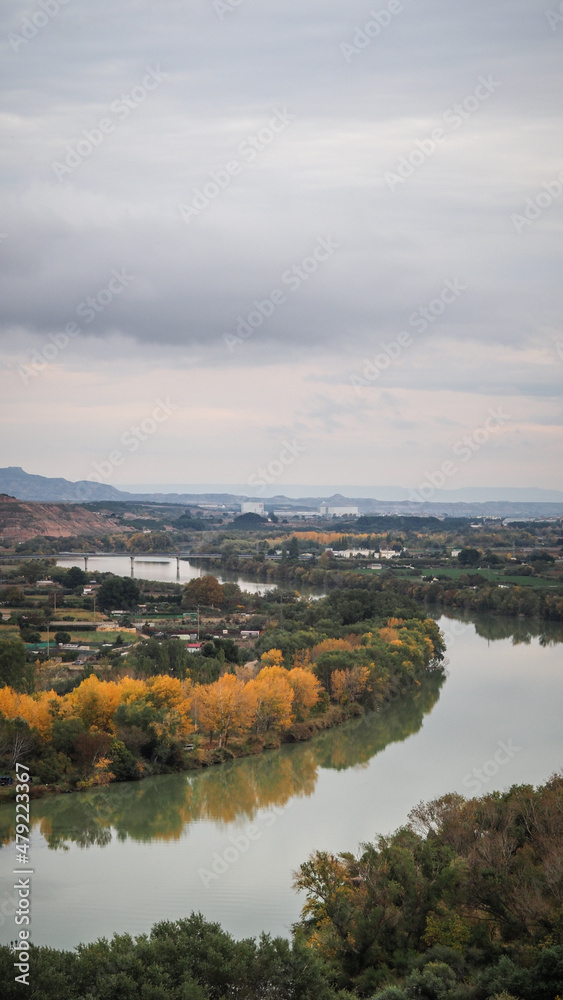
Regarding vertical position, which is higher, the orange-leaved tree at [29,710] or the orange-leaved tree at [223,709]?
the orange-leaved tree at [29,710]

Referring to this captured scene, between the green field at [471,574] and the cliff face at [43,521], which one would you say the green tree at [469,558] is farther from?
the cliff face at [43,521]

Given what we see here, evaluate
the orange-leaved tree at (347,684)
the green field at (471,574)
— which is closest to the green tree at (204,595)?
the green field at (471,574)

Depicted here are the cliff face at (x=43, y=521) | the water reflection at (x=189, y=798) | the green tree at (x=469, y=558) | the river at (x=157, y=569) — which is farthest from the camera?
the cliff face at (x=43, y=521)

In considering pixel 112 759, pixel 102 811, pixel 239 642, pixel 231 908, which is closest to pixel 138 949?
pixel 231 908

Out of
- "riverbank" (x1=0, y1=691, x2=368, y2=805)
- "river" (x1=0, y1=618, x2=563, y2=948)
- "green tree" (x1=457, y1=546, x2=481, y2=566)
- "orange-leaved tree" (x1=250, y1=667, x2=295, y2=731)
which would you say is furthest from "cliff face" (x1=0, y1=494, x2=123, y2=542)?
"orange-leaved tree" (x1=250, y1=667, x2=295, y2=731)

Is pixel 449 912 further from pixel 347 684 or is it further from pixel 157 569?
pixel 157 569

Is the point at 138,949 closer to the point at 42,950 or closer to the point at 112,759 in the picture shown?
the point at 42,950

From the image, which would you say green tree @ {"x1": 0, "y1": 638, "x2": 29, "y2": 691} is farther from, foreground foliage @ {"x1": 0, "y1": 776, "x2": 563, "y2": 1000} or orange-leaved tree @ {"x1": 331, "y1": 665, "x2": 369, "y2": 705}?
foreground foliage @ {"x1": 0, "y1": 776, "x2": 563, "y2": 1000}

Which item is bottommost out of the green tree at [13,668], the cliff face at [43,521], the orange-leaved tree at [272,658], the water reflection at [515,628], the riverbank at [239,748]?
the water reflection at [515,628]
